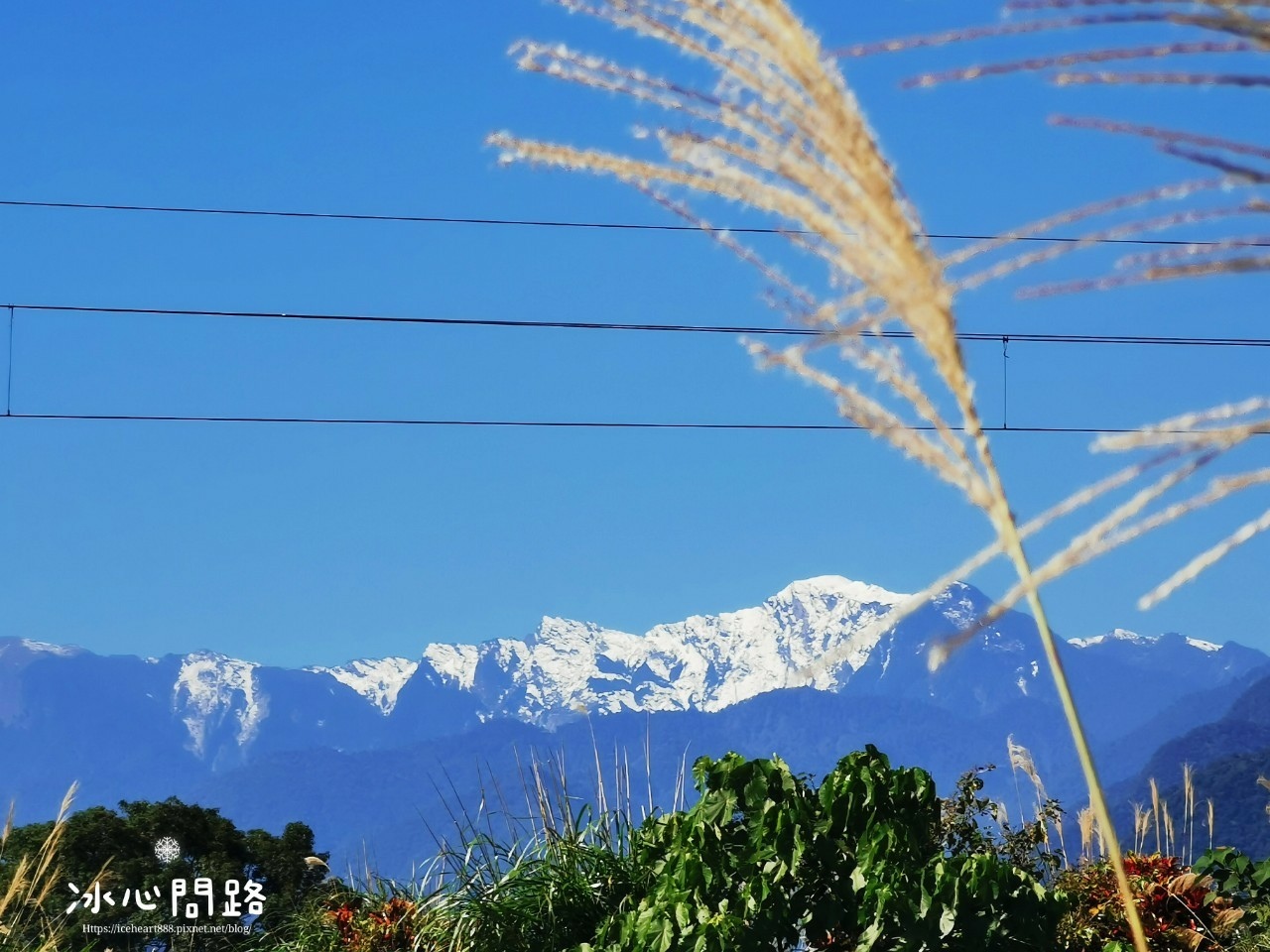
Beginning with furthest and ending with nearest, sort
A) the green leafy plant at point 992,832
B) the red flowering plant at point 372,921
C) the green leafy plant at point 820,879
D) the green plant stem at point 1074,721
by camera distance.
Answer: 1. the green leafy plant at point 992,832
2. the red flowering plant at point 372,921
3. the green leafy plant at point 820,879
4. the green plant stem at point 1074,721

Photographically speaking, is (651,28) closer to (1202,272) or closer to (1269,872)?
(1202,272)

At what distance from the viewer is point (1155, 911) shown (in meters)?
5.33

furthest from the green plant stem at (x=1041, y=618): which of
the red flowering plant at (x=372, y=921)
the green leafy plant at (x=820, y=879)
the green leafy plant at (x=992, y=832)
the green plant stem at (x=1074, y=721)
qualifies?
the green leafy plant at (x=992, y=832)

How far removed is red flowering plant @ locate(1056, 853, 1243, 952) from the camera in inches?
201

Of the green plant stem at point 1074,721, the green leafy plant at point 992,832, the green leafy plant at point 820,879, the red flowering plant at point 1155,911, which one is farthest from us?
the green leafy plant at point 992,832

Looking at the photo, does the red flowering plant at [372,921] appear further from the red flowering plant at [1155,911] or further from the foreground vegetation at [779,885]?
the red flowering plant at [1155,911]

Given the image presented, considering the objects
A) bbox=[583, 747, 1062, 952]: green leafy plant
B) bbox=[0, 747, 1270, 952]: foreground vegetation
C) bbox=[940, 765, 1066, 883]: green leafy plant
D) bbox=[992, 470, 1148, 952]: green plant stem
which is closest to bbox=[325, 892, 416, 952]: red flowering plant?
bbox=[0, 747, 1270, 952]: foreground vegetation

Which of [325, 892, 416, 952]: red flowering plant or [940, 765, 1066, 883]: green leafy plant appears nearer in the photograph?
[325, 892, 416, 952]: red flowering plant

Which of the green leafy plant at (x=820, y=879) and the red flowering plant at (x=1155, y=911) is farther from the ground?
the green leafy plant at (x=820, y=879)

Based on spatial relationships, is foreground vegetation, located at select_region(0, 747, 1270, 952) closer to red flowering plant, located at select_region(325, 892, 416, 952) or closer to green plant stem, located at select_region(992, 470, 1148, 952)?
red flowering plant, located at select_region(325, 892, 416, 952)

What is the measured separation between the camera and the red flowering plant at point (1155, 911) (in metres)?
5.10

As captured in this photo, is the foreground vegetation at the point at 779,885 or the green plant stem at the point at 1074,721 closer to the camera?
the green plant stem at the point at 1074,721

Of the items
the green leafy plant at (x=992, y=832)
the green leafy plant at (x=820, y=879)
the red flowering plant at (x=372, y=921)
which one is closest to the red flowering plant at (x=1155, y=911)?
the green leafy plant at (x=992, y=832)

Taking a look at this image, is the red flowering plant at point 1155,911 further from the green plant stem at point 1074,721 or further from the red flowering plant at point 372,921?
the green plant stem at point 1074,721
